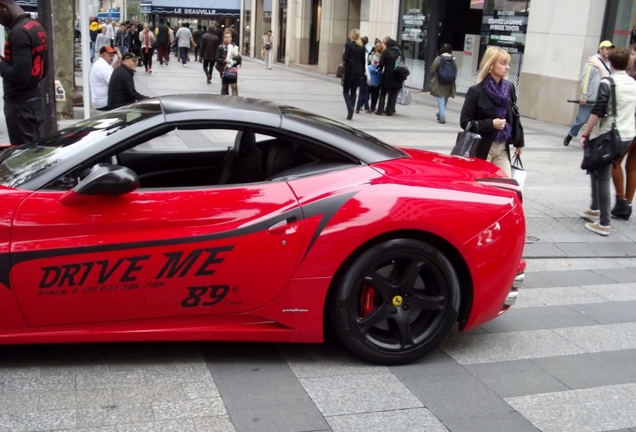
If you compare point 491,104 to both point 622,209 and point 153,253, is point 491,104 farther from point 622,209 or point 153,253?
point 153,253

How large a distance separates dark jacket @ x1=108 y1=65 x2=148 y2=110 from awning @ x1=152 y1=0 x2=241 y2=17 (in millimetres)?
40443

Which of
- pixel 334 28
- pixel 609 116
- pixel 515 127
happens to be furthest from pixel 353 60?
pixel 334 28

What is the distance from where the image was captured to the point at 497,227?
168 inches

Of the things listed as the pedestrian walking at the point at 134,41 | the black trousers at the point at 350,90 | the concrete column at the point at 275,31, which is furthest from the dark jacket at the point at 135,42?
the black trousers at the point at 350,90

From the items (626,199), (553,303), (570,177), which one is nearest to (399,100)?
(570,177)

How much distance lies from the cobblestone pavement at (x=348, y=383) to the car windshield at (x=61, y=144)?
983mm

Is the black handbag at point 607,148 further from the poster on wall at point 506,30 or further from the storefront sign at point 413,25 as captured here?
the storefront sign at point 413,25

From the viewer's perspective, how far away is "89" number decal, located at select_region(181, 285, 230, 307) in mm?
3912

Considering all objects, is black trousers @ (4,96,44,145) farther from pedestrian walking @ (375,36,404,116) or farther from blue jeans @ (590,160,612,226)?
pedestrian walking @ (375,36,404,116)

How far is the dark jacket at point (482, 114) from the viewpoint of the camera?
668 centimetres

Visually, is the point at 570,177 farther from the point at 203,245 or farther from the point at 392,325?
the point at 203,245

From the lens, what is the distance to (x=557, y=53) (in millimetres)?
16391

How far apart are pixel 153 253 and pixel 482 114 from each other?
3876mm

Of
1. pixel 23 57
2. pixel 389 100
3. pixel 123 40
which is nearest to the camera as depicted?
pixel 23 57
